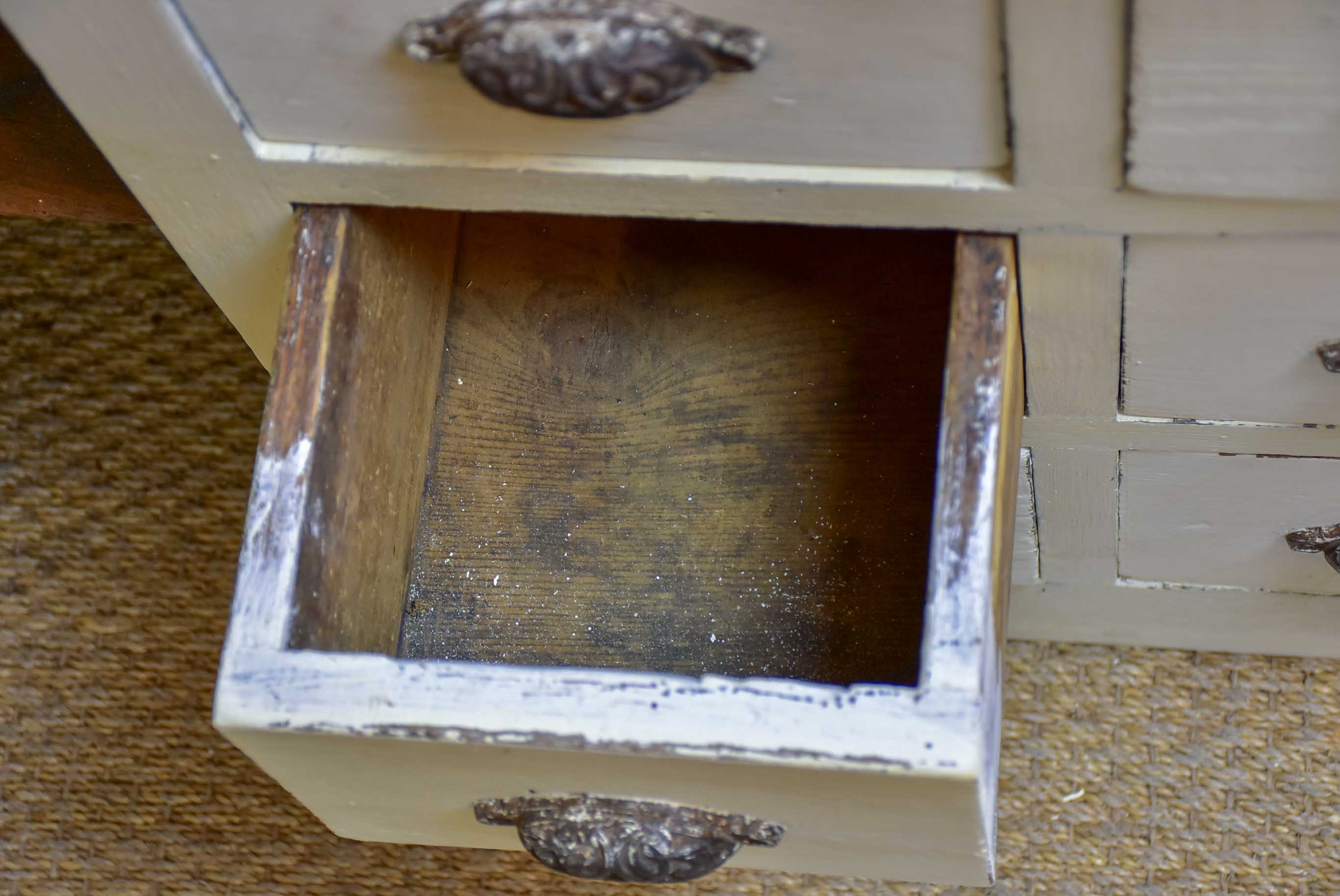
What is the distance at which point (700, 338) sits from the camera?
67 cm

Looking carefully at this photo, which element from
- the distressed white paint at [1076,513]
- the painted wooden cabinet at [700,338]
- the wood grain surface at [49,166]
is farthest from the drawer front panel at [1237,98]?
the wood grain surface at [49,166]

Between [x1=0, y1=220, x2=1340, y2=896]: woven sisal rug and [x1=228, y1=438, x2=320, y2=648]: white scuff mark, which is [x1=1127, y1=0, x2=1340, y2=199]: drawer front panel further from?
[x1=0, y1=220, x2=1340, y2=896]: woven sisal rug

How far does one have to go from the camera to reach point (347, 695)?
0.46 metres

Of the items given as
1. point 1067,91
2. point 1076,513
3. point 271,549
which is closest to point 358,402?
point 271,549

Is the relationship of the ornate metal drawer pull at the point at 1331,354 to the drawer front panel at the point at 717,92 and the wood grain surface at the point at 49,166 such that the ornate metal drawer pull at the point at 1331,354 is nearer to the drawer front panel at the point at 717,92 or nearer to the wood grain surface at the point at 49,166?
the drawer front panel at the point at 717,92

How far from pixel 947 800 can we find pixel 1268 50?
0.24 metres

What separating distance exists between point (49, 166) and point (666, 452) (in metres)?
0.32

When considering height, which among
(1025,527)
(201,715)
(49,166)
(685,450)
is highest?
(49,166)

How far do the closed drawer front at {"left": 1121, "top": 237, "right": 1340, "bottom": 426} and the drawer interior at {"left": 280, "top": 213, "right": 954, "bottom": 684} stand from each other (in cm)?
10

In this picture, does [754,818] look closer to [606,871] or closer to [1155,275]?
[606,871]

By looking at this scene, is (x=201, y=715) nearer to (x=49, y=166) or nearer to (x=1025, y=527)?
Result: (x=49, y=166)

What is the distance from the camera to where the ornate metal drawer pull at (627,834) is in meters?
0.50

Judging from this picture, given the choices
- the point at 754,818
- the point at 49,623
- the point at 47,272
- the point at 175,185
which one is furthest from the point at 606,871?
the point at 47,272

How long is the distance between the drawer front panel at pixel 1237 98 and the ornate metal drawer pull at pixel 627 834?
261mm
